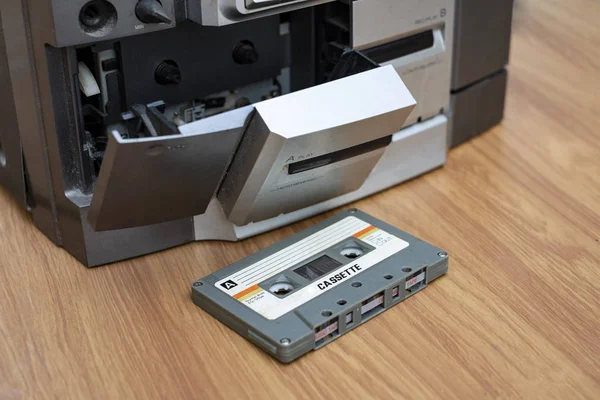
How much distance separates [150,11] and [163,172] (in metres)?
0.14

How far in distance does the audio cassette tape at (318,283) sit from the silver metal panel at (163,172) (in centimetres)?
8

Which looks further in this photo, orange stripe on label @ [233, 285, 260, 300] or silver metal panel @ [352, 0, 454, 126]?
silver metal panel @ [352, 0, 454, 126]

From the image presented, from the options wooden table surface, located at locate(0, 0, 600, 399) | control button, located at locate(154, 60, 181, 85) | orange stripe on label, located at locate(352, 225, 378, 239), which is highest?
control button, located at locate(154, 60, 181, 85)

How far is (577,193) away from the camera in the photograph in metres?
1.01

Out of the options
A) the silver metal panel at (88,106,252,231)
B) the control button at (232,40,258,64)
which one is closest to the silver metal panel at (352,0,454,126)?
the control button at (232,40,258,64)

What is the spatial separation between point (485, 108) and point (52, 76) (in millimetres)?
554

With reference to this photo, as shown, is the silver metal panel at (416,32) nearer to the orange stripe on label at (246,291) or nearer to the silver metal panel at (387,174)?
the silver metal panel at (387,174)

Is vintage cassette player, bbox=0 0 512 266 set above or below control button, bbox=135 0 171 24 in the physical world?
below

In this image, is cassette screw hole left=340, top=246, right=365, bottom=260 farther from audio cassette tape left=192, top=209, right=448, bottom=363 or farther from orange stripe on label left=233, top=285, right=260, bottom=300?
orange stripe on label left=233, top=285, right=260, bottom=300

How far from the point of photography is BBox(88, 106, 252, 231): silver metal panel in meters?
0.72

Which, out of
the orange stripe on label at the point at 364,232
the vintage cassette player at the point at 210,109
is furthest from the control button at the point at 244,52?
the orange stripe on label at the point at 364,232

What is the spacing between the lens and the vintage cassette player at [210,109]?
77 cm

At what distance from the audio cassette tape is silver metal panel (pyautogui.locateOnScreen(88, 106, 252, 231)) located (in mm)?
82

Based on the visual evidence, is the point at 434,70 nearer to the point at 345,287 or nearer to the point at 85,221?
the point at 345,287
